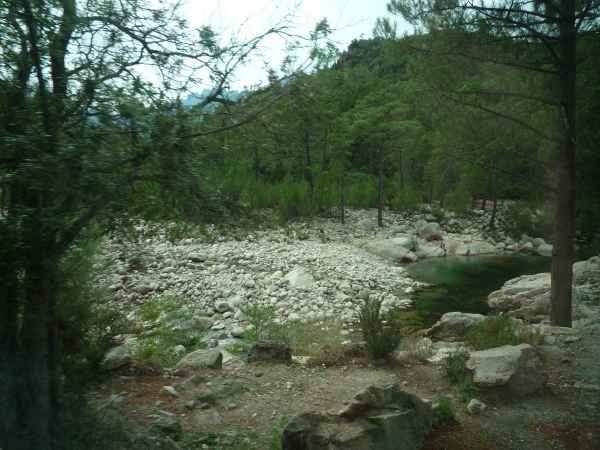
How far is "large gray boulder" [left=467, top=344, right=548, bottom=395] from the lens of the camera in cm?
564

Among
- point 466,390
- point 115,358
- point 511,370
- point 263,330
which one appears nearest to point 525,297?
point 263,330

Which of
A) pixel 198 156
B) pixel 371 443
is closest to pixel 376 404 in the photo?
pixel 371 443

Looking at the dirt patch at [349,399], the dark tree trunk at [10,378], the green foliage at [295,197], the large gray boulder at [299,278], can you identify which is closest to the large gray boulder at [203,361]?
the dirt patch at [349,399]

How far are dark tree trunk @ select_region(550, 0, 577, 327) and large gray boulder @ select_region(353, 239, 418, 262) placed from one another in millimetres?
13650

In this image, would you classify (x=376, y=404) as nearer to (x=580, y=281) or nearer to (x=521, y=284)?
(x=521, y=284)

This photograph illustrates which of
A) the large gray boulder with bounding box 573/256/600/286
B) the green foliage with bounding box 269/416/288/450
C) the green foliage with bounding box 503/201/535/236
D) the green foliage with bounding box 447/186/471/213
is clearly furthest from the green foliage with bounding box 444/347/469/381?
the green foliage with bounding box 447/186/471/213

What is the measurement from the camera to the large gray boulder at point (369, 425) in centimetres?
393

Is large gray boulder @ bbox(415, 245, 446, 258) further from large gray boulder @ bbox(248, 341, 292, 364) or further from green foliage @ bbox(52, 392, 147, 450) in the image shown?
green foliage @ bbox(52, 392, 147, 450)

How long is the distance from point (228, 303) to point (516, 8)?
31.0ft

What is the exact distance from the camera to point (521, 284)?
50.7 ft

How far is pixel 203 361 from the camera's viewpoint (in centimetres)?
650

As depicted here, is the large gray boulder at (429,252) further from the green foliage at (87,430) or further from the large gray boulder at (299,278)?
the green foliage at (87,430)

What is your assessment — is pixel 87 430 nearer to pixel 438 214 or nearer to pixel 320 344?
pixel 320 344

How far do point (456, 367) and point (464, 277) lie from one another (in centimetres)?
1362
